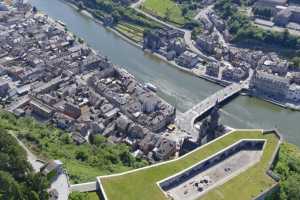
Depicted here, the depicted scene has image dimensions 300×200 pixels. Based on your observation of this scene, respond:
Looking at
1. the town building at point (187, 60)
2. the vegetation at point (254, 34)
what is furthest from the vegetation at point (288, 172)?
the vegetation at point (254, 34)

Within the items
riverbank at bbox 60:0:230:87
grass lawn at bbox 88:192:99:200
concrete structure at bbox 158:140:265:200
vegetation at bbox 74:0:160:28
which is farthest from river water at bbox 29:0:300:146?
grass lawn at bbox 88:192:99:200

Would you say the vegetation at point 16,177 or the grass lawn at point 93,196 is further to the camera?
the grass lawn at point 93,196

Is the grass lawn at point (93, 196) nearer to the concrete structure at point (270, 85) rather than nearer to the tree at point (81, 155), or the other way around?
the tree at point (81, 155)

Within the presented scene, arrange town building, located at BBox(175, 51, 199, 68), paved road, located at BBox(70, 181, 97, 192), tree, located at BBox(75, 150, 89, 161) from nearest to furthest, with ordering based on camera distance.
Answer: paved road, located at BBox(70, 181, 97, 192) < tree, located at BBox(75, 150, 89, 161) < town building, located at BBox(175, 51, 199, 68)

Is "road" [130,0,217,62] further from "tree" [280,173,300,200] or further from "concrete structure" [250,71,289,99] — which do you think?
"tree" [280,173,300,200]

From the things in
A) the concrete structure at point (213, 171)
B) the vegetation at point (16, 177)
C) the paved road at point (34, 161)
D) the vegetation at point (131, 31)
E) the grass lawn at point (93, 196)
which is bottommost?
the vegetation at point (131, 31)

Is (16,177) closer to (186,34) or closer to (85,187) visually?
(85,187)
